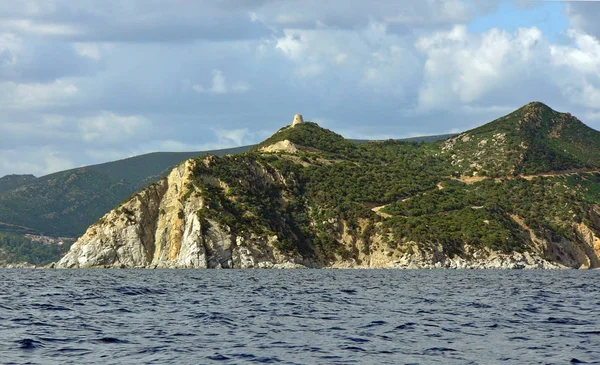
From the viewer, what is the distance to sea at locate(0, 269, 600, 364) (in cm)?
2989

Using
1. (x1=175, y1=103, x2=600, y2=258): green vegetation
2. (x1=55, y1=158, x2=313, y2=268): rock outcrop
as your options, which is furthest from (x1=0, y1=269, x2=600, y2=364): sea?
(x1=175, y1=103, x2=600, y2=258): green vegetation

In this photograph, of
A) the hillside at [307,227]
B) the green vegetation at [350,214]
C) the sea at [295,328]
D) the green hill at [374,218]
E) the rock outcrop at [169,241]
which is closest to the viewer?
the sea at [295,328]

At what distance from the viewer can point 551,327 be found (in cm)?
3959

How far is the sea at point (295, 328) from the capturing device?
29.9 meters

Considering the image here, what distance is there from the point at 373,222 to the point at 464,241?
21261 mm

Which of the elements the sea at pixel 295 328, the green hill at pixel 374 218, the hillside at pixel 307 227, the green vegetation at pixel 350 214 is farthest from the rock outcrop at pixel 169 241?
the sea at pixel 295 328

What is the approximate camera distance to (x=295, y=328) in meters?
38.7

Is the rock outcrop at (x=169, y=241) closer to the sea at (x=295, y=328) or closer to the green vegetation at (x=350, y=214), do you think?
the green vegetation at (x=350, y=214)

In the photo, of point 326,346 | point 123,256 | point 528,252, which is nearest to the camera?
point 326,346

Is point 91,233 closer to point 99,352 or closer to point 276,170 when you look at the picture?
point 276,170

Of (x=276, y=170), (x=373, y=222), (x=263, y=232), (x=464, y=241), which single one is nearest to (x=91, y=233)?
(x=263, y=232)

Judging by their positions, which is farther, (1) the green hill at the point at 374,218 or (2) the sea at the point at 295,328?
(1) the green hill at the point at 374,218

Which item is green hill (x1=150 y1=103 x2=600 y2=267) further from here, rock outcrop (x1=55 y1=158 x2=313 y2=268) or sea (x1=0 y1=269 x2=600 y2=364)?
sea (x1=0 y1=269 x2=600 y2=364)

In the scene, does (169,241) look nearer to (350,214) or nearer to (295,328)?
(350,214)
